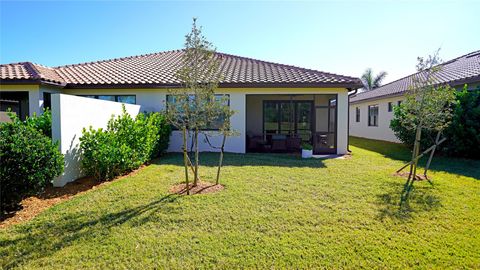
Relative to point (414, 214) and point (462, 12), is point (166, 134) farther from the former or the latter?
point (462, 12)

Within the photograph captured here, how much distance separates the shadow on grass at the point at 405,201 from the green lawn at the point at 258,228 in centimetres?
Result: 2

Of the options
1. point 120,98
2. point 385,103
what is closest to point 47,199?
point 120,98

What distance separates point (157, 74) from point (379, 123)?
15.9 m

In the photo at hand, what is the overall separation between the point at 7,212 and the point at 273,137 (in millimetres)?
9844

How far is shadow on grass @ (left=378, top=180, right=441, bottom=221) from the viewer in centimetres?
481

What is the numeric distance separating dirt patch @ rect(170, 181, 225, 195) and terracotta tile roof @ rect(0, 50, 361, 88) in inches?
219

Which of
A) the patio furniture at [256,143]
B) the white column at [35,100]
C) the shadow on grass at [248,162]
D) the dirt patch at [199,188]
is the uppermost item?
the white column at [35,100]

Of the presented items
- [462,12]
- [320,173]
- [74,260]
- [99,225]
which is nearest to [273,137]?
[320,173]

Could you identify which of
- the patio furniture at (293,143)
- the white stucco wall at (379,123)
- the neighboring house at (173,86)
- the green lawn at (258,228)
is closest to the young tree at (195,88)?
the green lawn at (258,228)

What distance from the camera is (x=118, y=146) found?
7031mm

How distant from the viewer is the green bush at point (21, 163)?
14.8 ft

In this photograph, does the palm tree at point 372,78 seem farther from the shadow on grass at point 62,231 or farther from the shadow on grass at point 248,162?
the shadow on grass at point 62,231

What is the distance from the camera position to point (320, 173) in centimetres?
778

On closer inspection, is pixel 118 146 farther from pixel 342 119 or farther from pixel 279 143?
pixel 342 119
